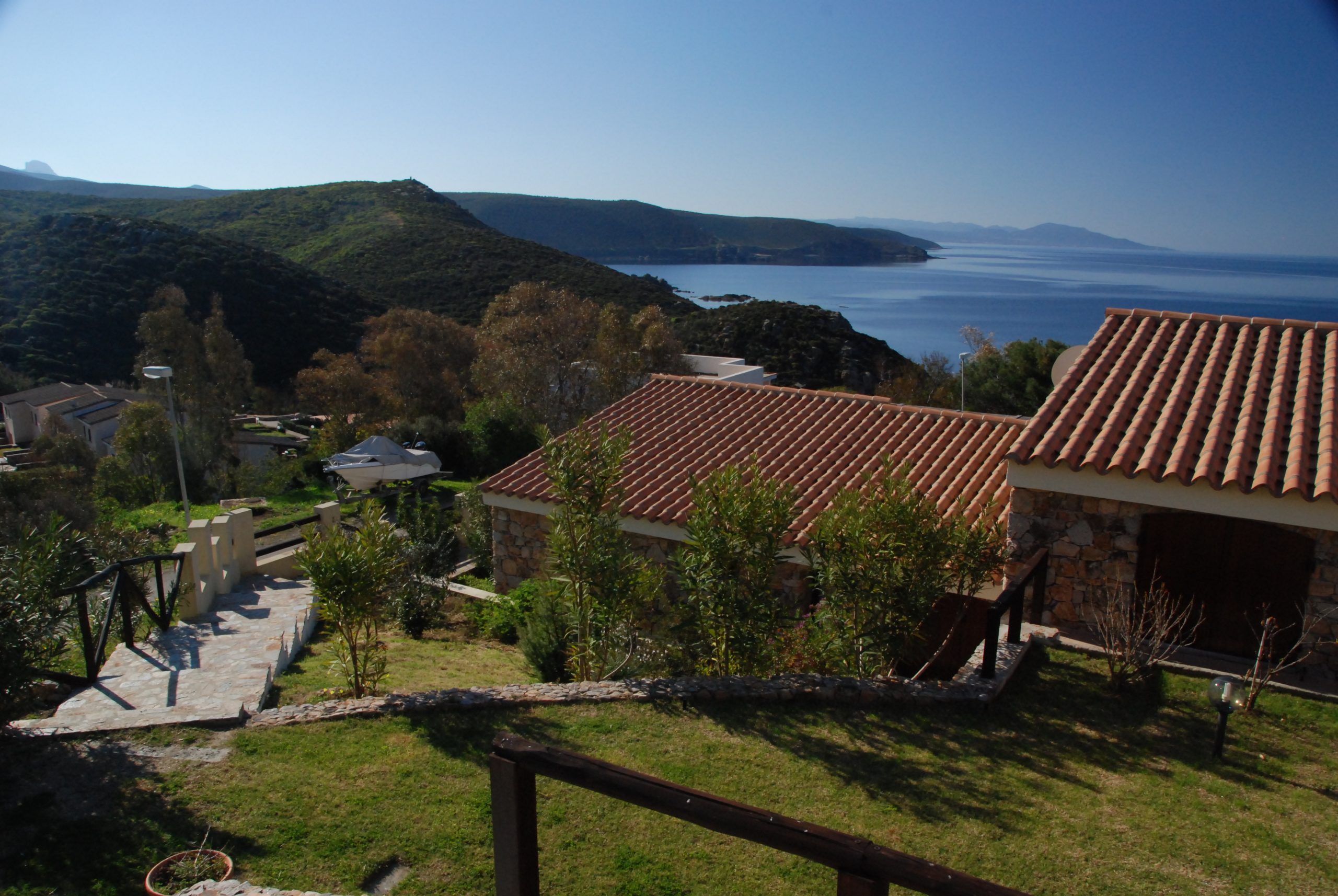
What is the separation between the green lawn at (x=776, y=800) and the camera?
4.77 m

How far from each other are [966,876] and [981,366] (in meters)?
32.4

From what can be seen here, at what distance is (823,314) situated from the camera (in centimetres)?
4925

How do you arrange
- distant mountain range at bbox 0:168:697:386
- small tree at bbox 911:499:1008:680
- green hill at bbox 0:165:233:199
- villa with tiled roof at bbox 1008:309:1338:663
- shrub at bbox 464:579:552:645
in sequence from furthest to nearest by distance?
green hill at bbox 0:165:233:199 < distant mountain range at bbox 0:168:697:386 < shrub at bbox 464:579:552:645 < villa with tiled roof at bbox 1008:309:1338:663 < small tree at bbox 911:499:1008:680

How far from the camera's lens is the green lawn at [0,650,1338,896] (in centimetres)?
477

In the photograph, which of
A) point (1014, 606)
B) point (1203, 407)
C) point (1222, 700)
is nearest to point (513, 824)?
point (1222, 700)

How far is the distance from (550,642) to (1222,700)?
19.6 ft

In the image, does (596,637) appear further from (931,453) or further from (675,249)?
(675,249)

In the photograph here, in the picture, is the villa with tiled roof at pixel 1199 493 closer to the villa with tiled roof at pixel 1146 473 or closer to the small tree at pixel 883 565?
the villa with tiled roof at pixel 1146 473

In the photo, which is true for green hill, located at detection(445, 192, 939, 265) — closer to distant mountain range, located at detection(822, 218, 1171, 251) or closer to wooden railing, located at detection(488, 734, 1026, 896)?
distant mountain range, located at detection(822, 218, 1171, 251)

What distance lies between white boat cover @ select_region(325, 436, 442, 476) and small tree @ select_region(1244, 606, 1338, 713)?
48.0ft

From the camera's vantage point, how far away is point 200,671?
891 cm

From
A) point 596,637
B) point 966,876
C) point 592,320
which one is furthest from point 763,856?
point 592,320

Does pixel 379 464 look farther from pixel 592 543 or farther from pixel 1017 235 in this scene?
pixel 1017 235

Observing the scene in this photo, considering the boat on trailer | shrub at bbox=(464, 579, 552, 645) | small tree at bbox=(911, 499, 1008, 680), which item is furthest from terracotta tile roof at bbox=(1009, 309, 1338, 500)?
the boat on trailer
